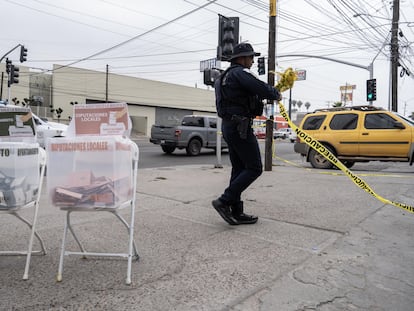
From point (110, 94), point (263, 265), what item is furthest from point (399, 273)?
point (110, 94)

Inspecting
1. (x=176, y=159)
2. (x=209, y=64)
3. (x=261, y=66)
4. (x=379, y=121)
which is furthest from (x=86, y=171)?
(x=261, y=66)

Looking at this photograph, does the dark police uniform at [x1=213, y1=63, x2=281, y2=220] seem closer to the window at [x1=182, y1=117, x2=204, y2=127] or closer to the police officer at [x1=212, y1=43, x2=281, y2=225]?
the police officer at [x1=212, y1=43, x2=281, y2=225]

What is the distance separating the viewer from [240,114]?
3.80 meters

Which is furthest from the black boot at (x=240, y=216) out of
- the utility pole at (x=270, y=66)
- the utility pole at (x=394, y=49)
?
the utility pole at (x=394, y=49)

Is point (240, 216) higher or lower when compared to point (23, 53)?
lower

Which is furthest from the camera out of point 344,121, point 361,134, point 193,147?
point 193,147

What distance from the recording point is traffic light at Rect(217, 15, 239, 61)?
30.4 feet

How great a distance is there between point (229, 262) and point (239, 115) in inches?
62.1

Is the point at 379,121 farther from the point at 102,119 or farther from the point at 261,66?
the point at 261,66

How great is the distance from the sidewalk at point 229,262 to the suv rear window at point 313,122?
6324 mm

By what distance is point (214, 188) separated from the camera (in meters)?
6.66

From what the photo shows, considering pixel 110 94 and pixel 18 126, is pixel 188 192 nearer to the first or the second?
pixel 18 126

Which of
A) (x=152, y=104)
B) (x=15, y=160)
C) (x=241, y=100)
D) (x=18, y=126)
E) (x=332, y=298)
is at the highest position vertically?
(x=152, y=104)

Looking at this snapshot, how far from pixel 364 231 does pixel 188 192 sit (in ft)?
10.2
